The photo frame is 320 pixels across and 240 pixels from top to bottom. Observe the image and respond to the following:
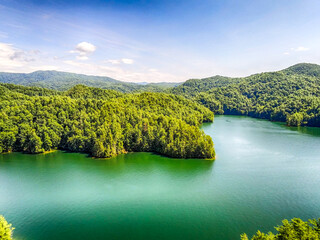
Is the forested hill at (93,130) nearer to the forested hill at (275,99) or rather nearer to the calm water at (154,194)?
the calm water at (154,194)

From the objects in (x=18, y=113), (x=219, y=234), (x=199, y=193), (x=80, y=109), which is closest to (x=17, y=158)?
(x=18, y=113)

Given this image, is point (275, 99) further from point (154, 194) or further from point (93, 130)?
point (154, 194)

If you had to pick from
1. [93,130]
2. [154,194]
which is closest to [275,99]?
[93,130]

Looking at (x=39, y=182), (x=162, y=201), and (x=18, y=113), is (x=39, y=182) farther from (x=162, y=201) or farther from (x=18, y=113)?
(x=18, y=113)

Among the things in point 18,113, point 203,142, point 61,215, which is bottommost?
point 61,215

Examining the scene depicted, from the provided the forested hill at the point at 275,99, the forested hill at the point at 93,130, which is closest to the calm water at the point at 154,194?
the forested hill at the point at 93,130
